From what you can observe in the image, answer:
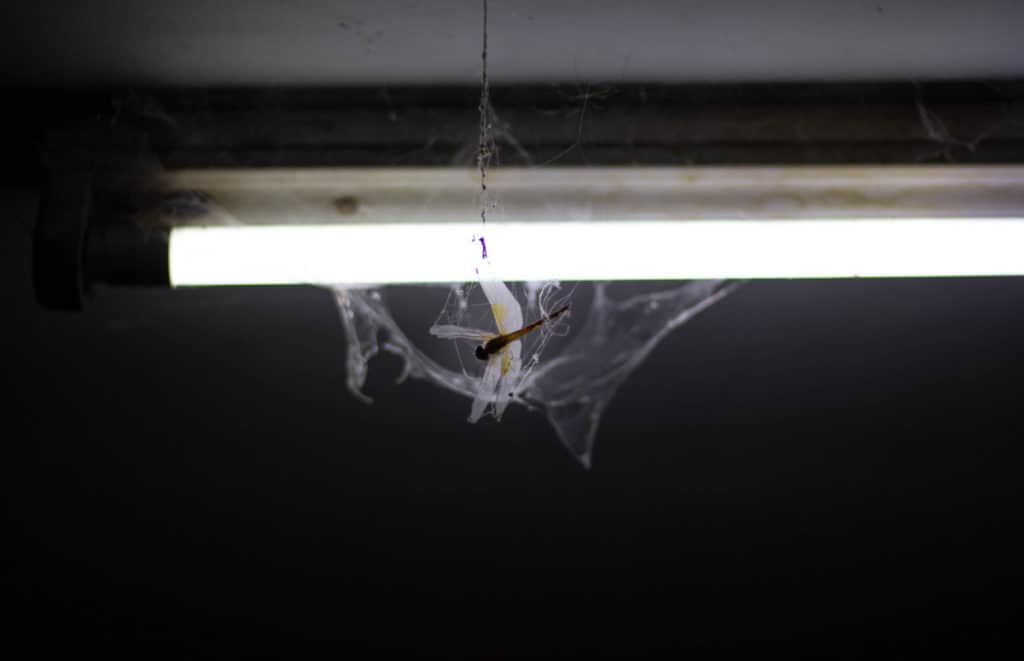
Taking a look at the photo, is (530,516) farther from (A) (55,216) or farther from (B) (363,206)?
(A) (55,216)

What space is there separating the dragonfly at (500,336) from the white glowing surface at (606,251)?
0.07m

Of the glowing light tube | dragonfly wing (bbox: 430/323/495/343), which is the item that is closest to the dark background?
the glowing light tube

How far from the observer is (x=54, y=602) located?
1438mm

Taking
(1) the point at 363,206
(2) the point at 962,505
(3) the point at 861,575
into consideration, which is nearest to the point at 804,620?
(3) the point at 861,575

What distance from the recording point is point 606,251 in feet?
2.89

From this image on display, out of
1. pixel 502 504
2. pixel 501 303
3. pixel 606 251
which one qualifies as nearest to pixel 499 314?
pixel 501 303

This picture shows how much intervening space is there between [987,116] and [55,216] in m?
1.26

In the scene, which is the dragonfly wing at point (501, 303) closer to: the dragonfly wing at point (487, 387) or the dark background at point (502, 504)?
the dragonfly wing at point (487, 387)

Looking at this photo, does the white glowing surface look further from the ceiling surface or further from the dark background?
the dark background

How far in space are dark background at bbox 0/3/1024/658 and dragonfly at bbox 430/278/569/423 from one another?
0.52 m

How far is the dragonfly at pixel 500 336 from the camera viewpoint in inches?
30.7

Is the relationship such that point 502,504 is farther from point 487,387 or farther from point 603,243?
point 603,243

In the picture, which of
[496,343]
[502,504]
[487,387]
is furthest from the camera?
[502,504]

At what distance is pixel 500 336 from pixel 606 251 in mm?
195
